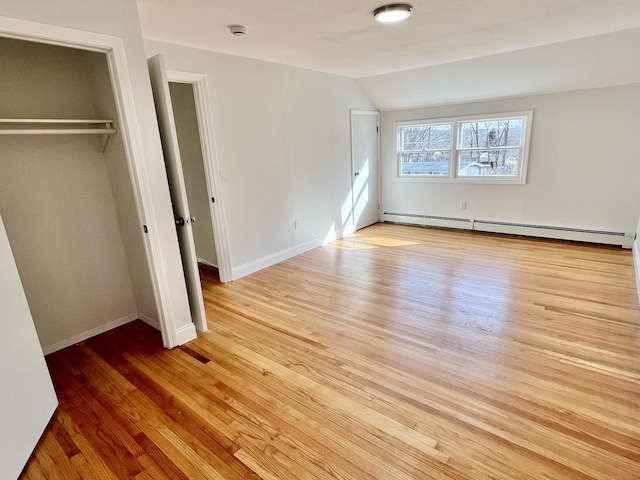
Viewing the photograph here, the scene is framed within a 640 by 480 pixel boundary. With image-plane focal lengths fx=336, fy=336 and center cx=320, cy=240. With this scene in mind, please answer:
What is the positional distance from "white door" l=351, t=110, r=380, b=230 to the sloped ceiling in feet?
2.50

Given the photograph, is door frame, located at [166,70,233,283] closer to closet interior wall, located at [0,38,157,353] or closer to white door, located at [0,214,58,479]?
closet interior wall, located at [0,38,157,353]

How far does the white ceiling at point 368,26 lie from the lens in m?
2.28

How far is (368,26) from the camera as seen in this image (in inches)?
106

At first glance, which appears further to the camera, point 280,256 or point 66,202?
point 280,256

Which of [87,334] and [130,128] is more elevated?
[130,128]

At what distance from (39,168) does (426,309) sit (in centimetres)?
322

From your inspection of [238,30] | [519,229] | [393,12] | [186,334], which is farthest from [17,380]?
[519,229]

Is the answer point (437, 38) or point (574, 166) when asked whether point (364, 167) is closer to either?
point (437, 38)

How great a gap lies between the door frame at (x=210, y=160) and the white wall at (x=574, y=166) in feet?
12.2

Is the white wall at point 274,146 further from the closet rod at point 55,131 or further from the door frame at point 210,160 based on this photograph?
the closet rod at point 55,131

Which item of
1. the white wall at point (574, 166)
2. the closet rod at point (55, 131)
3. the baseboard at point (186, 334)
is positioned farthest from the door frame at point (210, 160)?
the white wall at point (574, 166)

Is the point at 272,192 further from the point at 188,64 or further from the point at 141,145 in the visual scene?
the point at 141,145

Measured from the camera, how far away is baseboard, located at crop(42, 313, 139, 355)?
259 centimetres

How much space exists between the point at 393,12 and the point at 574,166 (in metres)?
3.65
